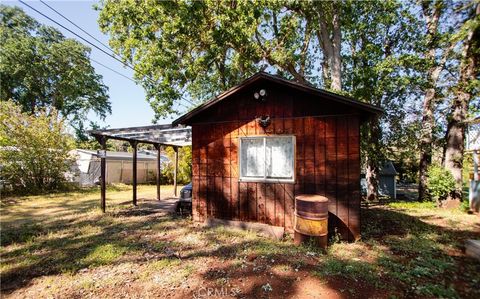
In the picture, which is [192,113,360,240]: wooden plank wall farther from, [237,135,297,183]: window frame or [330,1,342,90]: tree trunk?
[330,1,342,90]: tree trunk

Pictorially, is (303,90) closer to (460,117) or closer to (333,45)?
(333,45)

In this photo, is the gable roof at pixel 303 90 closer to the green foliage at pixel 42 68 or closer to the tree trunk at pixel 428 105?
the tree trunk at pixel 428 105

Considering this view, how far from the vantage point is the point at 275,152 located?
6.22 metres

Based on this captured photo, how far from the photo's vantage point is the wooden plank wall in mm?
5555

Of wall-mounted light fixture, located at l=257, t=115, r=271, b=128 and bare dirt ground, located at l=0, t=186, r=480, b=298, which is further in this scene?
wall-mounted light fixture, located at l=257, t=115, r=271, b=128

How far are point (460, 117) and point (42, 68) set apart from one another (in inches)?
1330

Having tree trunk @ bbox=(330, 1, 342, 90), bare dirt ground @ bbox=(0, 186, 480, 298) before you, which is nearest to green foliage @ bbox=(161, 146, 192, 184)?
tree trunk @ bbox=(330, 1, 342, 90)

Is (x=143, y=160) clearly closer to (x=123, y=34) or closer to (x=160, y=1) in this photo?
(x=123, y=34)

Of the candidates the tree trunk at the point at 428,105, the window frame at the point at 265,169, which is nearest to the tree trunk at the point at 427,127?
the tree trunk at the point at 428,105

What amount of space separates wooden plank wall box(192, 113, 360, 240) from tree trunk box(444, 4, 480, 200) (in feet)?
22.4

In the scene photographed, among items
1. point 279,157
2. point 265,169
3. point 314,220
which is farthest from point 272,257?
point 279,157

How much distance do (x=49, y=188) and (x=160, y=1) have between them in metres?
12.6

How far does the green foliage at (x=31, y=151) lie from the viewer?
529 inches

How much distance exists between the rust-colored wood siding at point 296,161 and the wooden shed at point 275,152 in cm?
2
